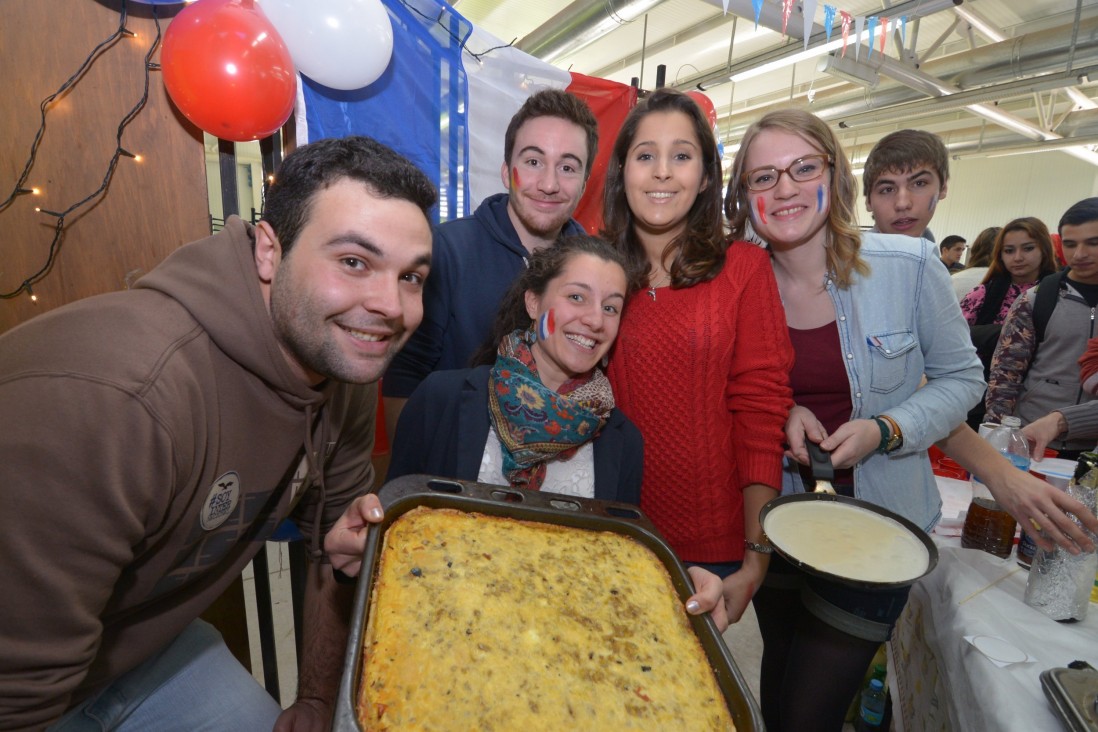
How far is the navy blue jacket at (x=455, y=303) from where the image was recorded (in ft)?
6.02

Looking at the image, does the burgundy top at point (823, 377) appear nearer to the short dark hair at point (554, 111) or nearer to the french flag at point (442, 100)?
the short dark hair at point (554, 111)

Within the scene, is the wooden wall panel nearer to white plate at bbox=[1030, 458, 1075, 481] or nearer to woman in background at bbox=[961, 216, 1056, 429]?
white plate at bbox=[1030, 458, 1075, 481]

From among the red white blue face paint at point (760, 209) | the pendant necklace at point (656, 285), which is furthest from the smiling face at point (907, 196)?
the pendant necklace at point (656, 285)

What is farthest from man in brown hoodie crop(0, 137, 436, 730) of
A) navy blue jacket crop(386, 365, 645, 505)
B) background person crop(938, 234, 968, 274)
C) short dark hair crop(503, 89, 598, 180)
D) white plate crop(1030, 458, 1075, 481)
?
background person crop(938, 234, 968, 274)

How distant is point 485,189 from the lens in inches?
130

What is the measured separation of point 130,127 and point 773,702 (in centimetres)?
324

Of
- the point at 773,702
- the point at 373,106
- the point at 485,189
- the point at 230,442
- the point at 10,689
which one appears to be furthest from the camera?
the point at 485,189

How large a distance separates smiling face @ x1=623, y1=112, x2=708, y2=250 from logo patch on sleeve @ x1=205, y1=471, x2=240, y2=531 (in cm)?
124

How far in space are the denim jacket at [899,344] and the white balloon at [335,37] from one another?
2166 mm

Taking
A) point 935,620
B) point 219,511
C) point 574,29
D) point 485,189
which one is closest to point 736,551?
point 935,620

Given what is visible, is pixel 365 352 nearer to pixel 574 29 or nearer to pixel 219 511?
pixel 219 511

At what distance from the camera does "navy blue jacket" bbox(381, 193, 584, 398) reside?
6.02 ft

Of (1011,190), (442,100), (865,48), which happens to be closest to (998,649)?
(442,100)

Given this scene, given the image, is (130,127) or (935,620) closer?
(935,620)
